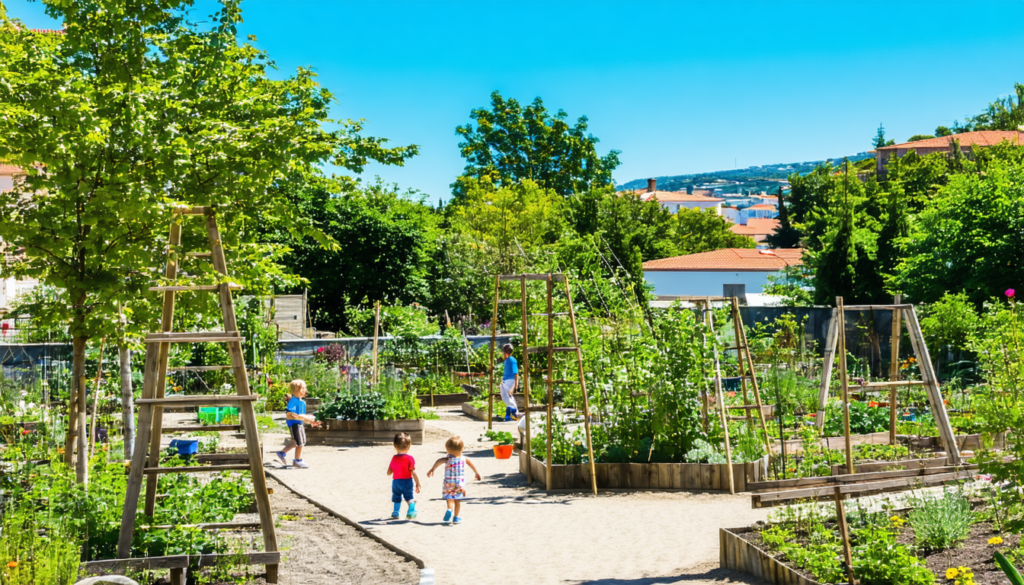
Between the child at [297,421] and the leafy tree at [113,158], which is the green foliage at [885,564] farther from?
the child at [297,421]

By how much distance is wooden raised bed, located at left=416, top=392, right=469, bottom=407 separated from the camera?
18.8 meters

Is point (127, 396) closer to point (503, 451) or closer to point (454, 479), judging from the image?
point (454, 479)

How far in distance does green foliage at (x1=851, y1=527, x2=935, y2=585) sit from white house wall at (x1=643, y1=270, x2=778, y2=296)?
53306 mm

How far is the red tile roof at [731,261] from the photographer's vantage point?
57.7 metres

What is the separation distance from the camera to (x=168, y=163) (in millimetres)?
6461

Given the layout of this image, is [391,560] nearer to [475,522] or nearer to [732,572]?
[475,522]

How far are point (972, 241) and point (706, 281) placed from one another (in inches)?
1596

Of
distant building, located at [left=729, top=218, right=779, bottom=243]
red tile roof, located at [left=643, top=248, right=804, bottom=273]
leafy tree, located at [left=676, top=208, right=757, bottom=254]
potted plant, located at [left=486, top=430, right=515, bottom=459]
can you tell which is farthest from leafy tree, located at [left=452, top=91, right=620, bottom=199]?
distant building, located at [left=729, top=218, right=779, bottom=243]

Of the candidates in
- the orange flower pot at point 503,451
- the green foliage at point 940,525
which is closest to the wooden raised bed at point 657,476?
the orange flower pot at point 503,451

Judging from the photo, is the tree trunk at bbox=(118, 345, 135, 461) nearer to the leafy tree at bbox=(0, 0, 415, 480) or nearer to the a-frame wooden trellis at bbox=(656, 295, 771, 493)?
the leafy tree at bbox=(0, 0, 415, 480)

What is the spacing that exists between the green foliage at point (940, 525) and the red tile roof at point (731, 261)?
167 ft

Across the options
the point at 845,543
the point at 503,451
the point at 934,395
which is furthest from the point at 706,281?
the point at 845,543

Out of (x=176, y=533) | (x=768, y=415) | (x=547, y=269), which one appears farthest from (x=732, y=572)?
(x=547, y=269)

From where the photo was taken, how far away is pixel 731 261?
5975 cm
